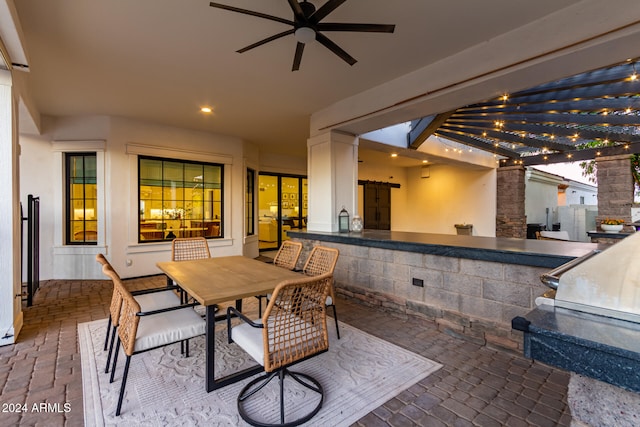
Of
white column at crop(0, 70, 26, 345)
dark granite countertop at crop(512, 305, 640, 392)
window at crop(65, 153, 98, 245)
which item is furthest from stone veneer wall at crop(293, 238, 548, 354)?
window at crop(65, 153, 98, 245)

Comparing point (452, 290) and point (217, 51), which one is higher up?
point (217, 51)

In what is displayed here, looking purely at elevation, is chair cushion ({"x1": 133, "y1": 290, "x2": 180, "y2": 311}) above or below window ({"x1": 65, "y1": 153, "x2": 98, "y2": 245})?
below

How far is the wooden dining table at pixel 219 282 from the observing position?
1879 mm

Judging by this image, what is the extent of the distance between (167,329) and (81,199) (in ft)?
15.7

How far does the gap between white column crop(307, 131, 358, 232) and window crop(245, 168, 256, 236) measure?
2.57 meters

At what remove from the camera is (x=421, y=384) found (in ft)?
6.89

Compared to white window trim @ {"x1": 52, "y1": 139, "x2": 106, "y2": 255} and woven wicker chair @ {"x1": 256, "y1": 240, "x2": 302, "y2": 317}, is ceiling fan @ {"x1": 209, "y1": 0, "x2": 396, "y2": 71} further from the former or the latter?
white window trim @ {"x1": 52, "y1": 139, "x2": 106, "y2": 255}

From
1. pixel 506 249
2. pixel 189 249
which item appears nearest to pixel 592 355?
pixel 506 249

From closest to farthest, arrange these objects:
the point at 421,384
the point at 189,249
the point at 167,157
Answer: the point at 421,384 < the point at 189,249 < the point at 167,157

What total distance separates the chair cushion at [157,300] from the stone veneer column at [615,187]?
8.18m

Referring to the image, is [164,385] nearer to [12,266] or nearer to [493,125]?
[12,266]

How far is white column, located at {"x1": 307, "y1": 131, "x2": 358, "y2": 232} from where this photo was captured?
4.69 meters

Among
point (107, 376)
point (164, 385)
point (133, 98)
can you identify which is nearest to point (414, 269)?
point (164, 385)

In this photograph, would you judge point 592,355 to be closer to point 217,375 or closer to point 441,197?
point 217,375
